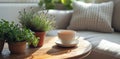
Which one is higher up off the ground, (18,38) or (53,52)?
(18,38)

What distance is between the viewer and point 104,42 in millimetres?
1983

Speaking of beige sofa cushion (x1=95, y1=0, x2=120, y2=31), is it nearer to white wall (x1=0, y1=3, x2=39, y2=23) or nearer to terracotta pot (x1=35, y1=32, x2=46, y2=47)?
white wall (x1=0, y1=3, x2=39, y2=23)

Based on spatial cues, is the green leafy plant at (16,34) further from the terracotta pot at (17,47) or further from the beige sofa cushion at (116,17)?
the beige sofa cushion at (116,17)

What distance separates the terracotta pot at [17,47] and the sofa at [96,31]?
469 millimetres

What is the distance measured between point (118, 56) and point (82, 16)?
0.85 m

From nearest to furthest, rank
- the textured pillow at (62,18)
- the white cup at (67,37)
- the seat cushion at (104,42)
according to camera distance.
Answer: the white cup at (67,37), the seat cushion at (104,42), the textured pillow at (62,18)

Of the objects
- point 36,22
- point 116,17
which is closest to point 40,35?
point 36,22

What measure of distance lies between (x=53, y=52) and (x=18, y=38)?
243 mm

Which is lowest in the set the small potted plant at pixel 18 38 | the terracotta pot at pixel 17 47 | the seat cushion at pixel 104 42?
the seat cushion at pixel 104 42

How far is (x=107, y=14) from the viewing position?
2469 mm

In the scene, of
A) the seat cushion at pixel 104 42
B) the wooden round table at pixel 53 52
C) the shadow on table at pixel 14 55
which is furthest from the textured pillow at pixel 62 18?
the shadow on table at pixel 14 55

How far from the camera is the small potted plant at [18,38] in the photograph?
127 centimetres

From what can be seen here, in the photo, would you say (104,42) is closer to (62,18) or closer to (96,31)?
(96,31)

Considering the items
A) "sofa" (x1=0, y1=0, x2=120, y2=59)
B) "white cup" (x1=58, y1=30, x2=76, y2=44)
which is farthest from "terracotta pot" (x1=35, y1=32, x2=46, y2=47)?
"sofa" (x1=0, y1=0, x2=120, y2=59)
